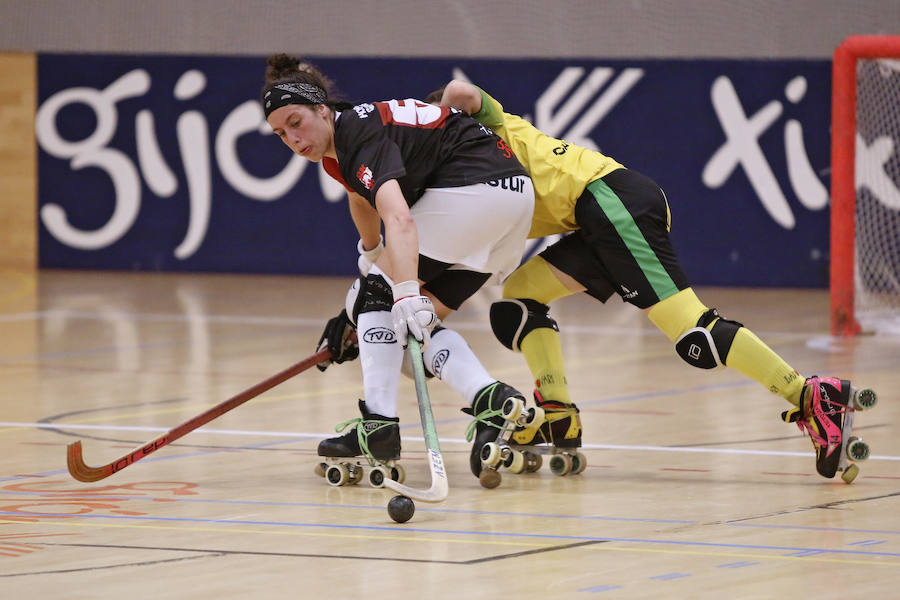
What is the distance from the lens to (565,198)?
5.41 meters

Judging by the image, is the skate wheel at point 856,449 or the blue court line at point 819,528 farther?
the skate wheel at point 856,449

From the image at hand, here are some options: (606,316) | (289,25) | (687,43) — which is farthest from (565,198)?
(289,25)

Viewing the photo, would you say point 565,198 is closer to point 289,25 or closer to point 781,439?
point 781,439

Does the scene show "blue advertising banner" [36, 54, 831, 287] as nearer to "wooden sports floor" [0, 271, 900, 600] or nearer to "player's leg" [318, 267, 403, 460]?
"wooden sports floor" [0, 271, 900, 600]

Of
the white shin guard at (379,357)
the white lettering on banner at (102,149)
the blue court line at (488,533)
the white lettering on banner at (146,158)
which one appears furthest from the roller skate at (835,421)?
the white lettering on banner at (102,149)

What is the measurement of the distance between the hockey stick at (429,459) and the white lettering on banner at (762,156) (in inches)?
368

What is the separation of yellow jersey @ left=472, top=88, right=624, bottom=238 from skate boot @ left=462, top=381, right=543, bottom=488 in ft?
2.17

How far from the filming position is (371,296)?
5176mm

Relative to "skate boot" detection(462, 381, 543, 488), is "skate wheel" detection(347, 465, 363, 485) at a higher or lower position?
lower

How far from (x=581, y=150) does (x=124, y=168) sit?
34.5ft

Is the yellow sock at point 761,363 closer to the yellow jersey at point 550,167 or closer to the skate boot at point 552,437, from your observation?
the skate boot at point 552,437

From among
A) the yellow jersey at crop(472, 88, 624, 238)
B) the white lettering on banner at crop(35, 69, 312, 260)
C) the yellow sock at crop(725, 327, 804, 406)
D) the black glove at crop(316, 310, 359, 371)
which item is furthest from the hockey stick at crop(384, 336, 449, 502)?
the white lettering on banner at crop(35, 69, 312, 260)

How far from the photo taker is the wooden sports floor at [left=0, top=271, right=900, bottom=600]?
3.83m

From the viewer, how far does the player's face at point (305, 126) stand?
505cm
